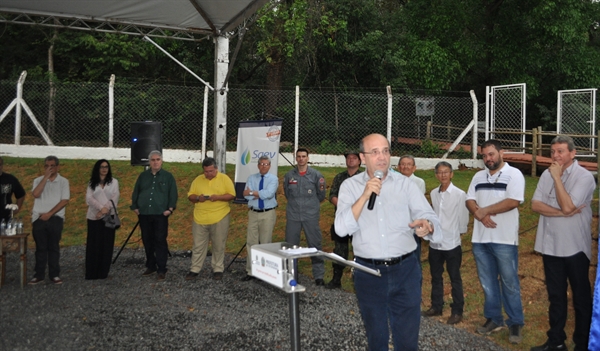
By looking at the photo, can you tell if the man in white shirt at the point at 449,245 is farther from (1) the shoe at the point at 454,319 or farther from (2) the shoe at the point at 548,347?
(2) the shoe at the point at 548,347

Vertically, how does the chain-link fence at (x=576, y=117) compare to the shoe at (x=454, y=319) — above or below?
above

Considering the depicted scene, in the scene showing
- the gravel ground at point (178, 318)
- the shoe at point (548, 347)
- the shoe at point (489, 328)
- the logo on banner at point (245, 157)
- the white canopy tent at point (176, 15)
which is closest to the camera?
the shoe at point (548, 347)

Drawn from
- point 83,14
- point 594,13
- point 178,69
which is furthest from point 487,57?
point 83,14

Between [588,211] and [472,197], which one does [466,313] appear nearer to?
[472,197]

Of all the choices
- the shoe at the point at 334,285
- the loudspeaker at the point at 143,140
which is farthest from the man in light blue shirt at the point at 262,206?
the loudspeaker at the point at 143,140

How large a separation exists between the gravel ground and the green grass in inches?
32.6

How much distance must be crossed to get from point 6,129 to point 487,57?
1661 cm

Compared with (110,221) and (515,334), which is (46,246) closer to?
(110,221)

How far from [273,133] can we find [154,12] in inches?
123

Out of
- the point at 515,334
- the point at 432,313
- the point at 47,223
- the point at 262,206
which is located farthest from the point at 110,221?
the point at 515,334

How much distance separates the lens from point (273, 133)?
940 cm

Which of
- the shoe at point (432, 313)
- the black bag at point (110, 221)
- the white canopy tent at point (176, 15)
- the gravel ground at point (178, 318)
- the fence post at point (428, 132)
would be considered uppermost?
the white canopy tent at point (176, 15)

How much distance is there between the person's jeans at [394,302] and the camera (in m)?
3.83

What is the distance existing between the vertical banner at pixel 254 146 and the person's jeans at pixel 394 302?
17.8 feet
